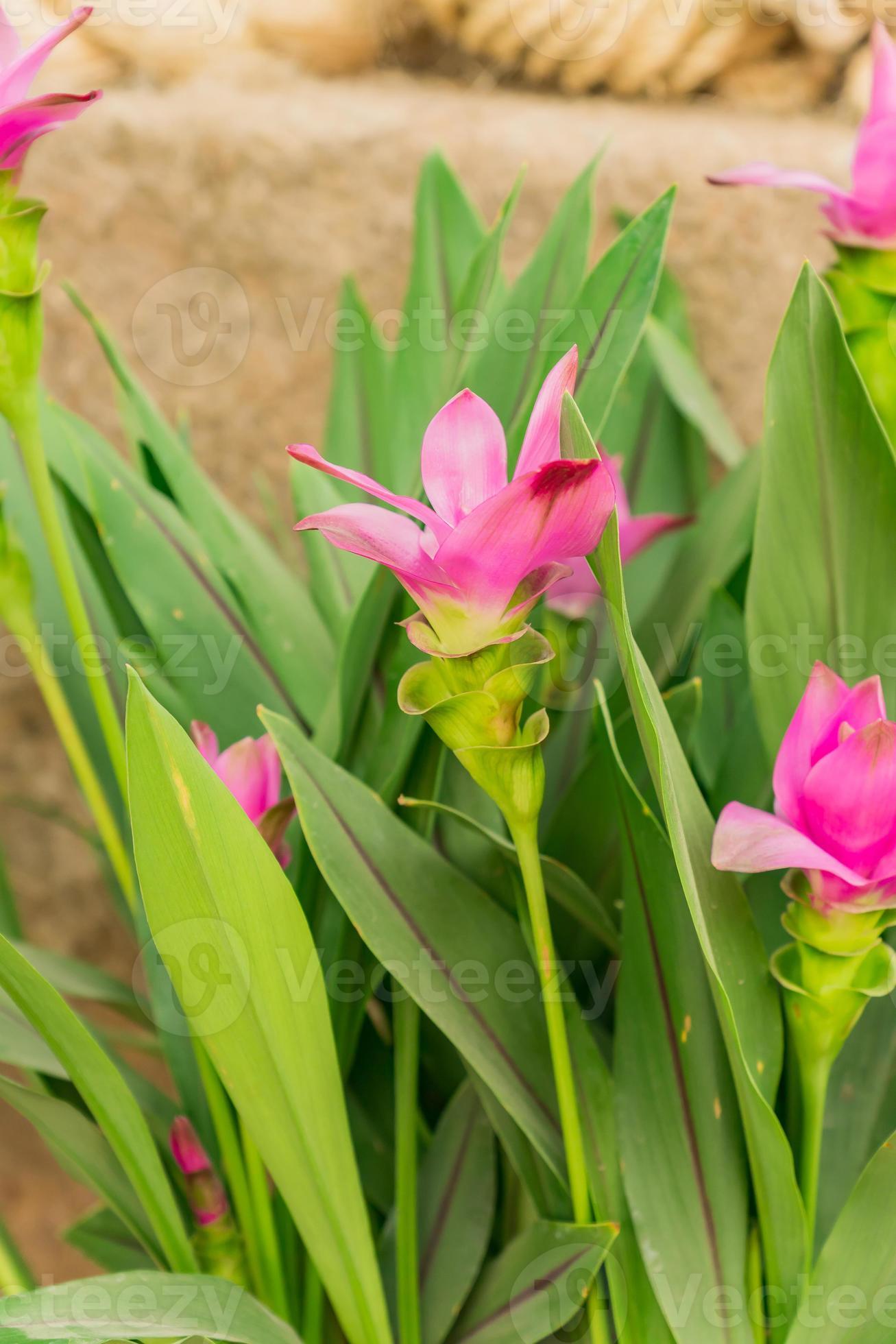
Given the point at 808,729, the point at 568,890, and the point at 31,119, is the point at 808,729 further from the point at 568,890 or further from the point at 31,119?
the point at 31,119

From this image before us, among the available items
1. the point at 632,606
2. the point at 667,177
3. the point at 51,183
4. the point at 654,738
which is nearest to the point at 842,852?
the point at 654,738

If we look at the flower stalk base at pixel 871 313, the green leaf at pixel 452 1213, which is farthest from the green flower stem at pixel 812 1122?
the flower stalk base at pixel 871 313

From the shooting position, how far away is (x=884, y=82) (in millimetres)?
342

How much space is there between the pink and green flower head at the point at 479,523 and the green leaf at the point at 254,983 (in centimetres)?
7

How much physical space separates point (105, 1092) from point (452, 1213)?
5.6 inches

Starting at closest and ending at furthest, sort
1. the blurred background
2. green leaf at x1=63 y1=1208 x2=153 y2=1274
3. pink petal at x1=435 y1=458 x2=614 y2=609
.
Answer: pink petal at x1=435 y1=458 x2=614 y2=609 < green leaf at x1=63 y1=1208 x2=153 y2=1274 < the blurred background

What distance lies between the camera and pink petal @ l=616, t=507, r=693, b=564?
0.45m

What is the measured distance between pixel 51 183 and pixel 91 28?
0.12 metres

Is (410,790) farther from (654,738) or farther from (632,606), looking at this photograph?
(632,606)

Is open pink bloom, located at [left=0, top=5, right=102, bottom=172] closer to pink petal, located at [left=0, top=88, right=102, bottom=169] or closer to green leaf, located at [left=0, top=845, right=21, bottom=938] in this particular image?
pink petal, located at [left=0, top=88, right=102, bottom=169]

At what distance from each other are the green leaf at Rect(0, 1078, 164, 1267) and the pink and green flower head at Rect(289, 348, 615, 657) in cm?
20

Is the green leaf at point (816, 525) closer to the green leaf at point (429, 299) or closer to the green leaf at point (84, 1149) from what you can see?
the green leaf at point (429, 299)

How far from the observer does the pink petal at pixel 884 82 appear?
1.11ft
